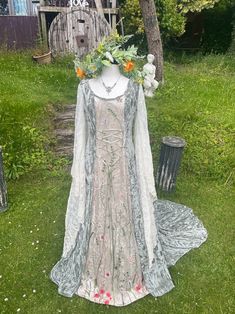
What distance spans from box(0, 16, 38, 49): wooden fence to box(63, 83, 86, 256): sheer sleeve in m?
9.09

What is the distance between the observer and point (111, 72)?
326 centimetres

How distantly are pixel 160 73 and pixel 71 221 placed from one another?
6.11 m

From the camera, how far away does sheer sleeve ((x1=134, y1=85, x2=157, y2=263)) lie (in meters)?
3.43

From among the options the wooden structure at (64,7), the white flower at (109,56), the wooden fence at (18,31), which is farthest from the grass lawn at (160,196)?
the white flower at (109,56)

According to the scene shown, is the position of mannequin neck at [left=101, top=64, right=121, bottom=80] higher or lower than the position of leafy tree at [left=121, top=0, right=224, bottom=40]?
lower

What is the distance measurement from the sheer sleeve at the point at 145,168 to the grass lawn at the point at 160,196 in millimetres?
797

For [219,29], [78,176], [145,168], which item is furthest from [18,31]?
[145,168]

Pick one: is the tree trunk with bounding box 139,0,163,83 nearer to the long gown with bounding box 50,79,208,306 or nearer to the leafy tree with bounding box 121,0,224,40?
the leafy tree with bounding box 121,0,224,40

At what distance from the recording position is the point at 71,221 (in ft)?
12.5

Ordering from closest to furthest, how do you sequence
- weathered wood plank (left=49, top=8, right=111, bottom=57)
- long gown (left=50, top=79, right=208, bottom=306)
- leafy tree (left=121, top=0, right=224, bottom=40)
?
long gown (left=50, top=79, right=208, bottom=306)
weathered wood plank (left=49, top=8, right=111, bottom=57)
leafy tree (left=121, top=0, right=224, bottom=40)

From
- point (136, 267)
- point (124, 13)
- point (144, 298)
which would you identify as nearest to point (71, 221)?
point (136, 267)

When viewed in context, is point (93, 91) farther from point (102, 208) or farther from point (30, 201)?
point (30, 201)

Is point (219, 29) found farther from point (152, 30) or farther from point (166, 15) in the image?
point (152, 30)

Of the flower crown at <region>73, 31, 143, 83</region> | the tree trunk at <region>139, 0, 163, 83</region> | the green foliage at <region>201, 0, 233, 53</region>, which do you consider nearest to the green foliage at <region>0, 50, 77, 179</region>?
the tree trunk at <region>139, 0, 163, 83</region>
